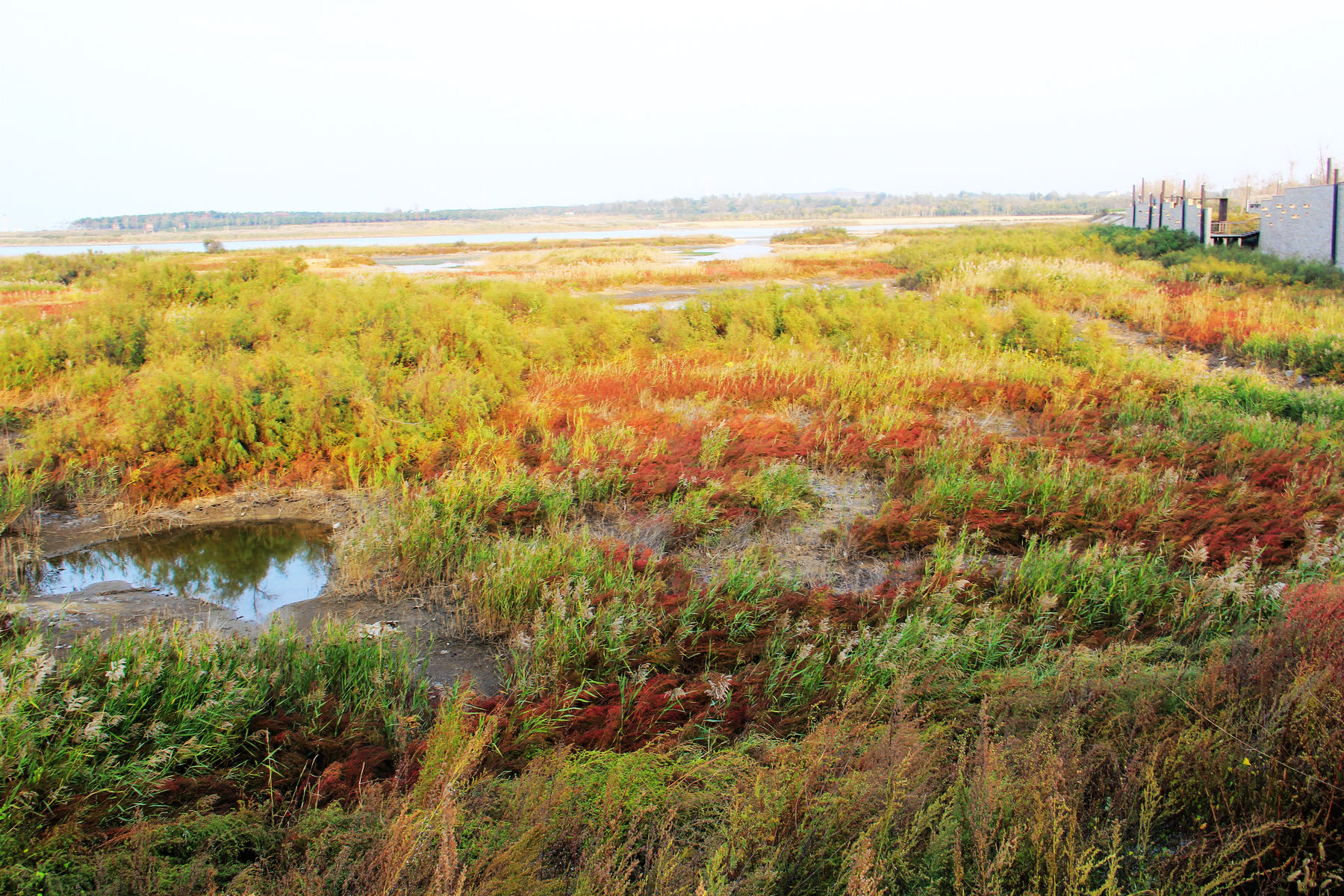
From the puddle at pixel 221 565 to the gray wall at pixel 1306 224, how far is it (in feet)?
88.9

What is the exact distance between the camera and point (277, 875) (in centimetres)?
261

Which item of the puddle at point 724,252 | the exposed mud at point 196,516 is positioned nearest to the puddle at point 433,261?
the puddle at point 724,252

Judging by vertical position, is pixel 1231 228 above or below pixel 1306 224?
above

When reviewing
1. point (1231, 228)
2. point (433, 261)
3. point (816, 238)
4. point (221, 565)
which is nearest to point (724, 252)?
point (816, 238)

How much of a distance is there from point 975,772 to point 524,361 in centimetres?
936

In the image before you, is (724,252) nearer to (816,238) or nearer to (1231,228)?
(816,238)

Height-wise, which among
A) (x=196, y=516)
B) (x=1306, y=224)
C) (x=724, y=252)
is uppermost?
(x=724, y=252)

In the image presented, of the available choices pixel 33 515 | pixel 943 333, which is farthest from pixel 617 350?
pixel 33 515

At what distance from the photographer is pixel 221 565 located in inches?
259

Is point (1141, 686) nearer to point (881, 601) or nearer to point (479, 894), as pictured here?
point (881, 601)

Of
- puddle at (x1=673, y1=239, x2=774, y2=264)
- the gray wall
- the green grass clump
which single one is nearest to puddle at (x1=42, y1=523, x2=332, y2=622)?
the gray wall

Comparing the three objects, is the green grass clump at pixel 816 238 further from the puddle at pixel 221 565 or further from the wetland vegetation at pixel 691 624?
the puddle at pixel 221 565

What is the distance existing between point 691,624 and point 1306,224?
28801 mm

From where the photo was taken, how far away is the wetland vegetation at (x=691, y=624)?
102 inches
